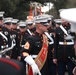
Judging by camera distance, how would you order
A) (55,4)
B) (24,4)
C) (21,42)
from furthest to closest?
(55,4), (24,4), (21,42)

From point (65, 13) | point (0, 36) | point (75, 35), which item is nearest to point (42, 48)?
point (0, 36)

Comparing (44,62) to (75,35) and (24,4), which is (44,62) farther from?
(24,4)

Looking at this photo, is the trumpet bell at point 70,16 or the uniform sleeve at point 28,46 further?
the uniform sleeve at point 28,46

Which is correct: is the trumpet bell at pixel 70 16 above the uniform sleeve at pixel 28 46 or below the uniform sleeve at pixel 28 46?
above

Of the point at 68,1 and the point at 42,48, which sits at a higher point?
the point at 42,48

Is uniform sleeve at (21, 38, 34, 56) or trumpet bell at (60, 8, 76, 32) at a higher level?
trumpet bell at (60, 8, 76, 32)

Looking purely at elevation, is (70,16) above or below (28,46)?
above

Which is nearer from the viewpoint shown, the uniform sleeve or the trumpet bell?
the trumpet bell

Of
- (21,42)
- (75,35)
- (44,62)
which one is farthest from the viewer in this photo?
(21,42)

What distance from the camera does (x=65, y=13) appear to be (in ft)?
8.25

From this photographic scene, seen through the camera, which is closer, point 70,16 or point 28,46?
point 70,16

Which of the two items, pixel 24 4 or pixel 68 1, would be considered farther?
pixel 68 1

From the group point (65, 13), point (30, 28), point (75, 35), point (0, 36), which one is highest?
point (65, 13)

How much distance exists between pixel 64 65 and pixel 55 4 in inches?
1478
